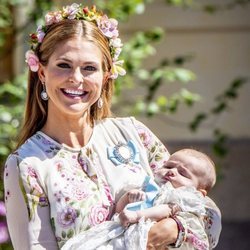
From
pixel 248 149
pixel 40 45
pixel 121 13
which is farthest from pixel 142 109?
pixel 40 45

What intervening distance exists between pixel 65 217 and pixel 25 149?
31cm

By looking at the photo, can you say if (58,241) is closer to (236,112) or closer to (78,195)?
(78,195)

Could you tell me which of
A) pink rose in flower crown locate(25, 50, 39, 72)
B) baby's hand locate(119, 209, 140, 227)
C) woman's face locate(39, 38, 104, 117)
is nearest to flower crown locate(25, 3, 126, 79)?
pink rose in flower crown locate(25, 50, 39, 72)

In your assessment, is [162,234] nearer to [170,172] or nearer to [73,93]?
[170,172]

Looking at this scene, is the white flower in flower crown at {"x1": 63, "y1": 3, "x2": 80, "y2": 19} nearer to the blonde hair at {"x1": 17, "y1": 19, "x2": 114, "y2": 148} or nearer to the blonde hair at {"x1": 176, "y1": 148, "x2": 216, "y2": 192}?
the blonde hair at {"x1": 17, "y1": 19, "x2": 114, "y2": 148}

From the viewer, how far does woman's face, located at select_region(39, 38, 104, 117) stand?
12.3ft

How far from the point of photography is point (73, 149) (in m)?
3.88

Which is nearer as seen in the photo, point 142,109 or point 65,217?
point 65,217

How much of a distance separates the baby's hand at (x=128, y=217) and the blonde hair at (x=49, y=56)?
525 millimetres

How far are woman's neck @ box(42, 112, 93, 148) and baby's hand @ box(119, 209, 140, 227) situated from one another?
39 centimetres

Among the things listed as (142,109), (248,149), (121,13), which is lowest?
(248,149)

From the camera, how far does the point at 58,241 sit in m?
3.71

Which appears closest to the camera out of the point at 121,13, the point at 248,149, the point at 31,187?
the point at 31,187

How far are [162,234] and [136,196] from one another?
0.17 metres
